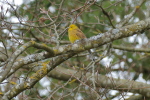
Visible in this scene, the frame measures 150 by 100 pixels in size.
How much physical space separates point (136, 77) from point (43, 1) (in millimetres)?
3868

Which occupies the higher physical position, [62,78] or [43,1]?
[43,1]

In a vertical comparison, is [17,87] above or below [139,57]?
below

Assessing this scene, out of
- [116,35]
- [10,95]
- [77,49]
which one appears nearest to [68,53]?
[77,49]

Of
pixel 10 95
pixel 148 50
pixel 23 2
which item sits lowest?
pixel 10 95

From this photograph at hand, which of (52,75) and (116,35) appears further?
(52,75)

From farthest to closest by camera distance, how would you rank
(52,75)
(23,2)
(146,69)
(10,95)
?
(146,69) → (52,75) → (23,2) → (10,95)

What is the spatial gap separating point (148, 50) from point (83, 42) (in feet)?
9.14

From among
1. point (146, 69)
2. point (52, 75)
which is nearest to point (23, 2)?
point (52, 75)

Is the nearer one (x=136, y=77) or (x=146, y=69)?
(x=136, y=77)

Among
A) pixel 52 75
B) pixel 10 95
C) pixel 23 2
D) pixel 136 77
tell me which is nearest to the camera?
pixel 10 95

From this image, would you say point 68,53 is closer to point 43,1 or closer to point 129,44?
point 43,1

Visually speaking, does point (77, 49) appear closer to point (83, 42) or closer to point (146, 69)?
point (83, 42)

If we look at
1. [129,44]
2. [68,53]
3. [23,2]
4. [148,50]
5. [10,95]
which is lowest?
[10,95]

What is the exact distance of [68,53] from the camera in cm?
A: 438
